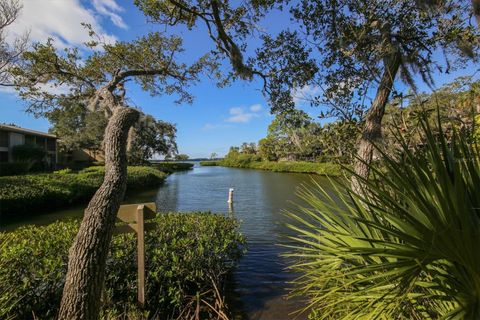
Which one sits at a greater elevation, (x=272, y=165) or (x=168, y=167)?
(x=272, y=165)

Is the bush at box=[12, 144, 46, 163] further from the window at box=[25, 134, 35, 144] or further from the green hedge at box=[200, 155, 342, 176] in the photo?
the green hedge at box=[200, 155, 342, 176]

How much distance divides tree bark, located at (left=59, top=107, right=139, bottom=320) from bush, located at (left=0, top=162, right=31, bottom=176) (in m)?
25.5

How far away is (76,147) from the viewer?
1558 inches

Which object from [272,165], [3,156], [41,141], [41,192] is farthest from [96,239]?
[272,165]

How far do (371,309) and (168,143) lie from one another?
49682 millimetres

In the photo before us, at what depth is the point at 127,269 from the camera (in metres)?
4.57

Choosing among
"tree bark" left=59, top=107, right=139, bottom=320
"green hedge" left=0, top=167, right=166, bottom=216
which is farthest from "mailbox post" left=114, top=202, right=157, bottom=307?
"green hedge" left=0, top=167, right=166, bottom=216

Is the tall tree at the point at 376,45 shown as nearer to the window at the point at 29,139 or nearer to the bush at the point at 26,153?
the bush at the point at 26,153

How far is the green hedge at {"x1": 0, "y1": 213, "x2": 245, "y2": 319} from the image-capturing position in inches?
150

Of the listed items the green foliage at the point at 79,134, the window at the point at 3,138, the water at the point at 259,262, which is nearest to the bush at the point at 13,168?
the window at the point at 3,138

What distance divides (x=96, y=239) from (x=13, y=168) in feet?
86.6

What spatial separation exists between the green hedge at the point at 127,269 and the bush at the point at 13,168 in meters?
21.9

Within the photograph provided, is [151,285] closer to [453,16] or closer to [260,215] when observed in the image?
[453,16]

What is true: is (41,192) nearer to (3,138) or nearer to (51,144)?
(3,138)
